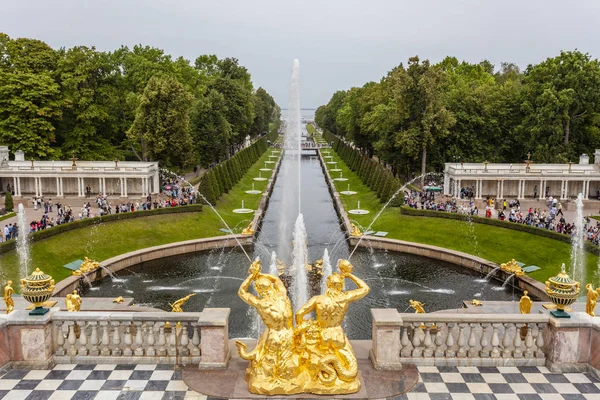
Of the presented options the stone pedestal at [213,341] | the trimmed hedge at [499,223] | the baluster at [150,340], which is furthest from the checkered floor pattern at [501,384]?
the trimmed hedge at [499,223]

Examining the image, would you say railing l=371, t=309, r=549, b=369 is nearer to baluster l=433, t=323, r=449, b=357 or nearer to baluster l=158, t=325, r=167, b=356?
baluster l=433, t=323, r=449, b=357

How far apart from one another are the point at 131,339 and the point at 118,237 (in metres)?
29.5

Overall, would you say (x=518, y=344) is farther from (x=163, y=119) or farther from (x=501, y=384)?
(x=163, y=119)

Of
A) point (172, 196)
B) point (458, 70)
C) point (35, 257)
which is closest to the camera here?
point (35, 257)

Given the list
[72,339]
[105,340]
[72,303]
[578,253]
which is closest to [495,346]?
[105,340]

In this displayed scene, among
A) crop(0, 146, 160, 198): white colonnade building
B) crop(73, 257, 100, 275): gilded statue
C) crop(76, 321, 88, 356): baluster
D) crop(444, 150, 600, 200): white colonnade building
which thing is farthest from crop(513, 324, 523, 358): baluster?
crop(0, 146, 160, 198): white colonnade building

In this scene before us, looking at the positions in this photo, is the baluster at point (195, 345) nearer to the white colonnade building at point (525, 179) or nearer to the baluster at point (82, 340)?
the baluster at point (82, 340)

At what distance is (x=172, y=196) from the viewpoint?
57812 mm

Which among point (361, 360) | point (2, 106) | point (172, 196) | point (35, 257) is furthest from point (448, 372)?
point (2, 106)

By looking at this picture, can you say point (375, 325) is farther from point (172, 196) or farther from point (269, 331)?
point (172, 196)

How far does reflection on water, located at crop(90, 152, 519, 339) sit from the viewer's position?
1104 inches

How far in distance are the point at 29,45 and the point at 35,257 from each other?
41.3m

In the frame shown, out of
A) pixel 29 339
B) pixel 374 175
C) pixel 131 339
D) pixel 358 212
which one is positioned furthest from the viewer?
pixel 374 175

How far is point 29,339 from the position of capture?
13.8 m
